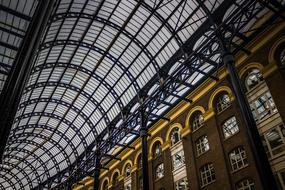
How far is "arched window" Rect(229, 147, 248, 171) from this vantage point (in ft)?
70.7

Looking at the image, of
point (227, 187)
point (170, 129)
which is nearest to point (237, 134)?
point (227, 187)

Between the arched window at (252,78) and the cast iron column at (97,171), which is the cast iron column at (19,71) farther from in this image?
the cast iron column at (97,171)

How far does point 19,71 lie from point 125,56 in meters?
22.3

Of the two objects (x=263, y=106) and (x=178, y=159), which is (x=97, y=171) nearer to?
(x=178, y=159)

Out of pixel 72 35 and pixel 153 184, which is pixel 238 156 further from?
pixel 72 35

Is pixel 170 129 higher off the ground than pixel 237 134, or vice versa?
pixel 170 129

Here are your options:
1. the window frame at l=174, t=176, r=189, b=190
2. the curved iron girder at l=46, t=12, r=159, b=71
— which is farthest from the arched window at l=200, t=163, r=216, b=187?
the curved iron girder at l=46, t=12, r=159, b=71

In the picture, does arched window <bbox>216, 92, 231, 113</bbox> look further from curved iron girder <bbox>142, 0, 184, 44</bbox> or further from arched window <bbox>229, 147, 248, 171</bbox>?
curved iron girder <bbox>142, 0, 184, 44</bbox>

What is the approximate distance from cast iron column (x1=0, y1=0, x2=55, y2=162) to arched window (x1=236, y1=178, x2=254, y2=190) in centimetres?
1773

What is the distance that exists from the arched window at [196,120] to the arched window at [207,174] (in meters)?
3.84

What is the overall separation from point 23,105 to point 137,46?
18571 mm

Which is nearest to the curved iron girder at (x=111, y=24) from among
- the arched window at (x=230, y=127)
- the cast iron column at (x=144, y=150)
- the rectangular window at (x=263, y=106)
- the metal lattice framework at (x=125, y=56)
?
the metal lattice framework at (x=125, y=56)

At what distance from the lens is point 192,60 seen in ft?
71.2

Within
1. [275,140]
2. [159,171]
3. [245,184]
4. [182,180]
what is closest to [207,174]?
[182,180]
